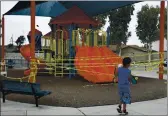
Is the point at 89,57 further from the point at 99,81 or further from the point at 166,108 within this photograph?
the point at 166,108

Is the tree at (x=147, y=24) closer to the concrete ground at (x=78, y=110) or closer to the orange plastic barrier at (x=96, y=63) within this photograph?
the orange plastic barrier at (x=96, y=63)

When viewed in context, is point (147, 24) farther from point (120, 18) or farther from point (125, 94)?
point (125, 94)

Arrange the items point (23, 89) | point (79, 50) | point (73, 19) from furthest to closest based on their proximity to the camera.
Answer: point (73, 19)
point (79, 50)
point (23, 89)

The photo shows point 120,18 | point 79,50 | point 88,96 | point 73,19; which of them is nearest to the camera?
point 88,96

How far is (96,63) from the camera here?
15281 mm

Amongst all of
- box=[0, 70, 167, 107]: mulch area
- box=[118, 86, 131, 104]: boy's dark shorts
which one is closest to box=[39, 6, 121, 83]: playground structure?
box=[0, 70, 167, 107]: mulch area

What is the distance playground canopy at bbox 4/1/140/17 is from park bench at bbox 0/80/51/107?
9685 mm

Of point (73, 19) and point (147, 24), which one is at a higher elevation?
point (147, 24)

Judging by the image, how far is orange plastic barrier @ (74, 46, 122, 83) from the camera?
14.7 m

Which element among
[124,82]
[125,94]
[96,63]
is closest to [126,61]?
[124,82]

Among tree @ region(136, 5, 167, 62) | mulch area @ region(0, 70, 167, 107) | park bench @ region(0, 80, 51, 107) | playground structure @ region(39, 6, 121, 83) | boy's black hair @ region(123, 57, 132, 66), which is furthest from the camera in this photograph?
tree @ region(136, 5, 167, 62)

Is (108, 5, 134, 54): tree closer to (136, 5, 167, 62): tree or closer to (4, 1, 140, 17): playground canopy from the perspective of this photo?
(136, 5, 167, 62): tree

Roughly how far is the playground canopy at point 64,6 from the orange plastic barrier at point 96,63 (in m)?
4.80

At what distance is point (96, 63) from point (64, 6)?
354 inches
